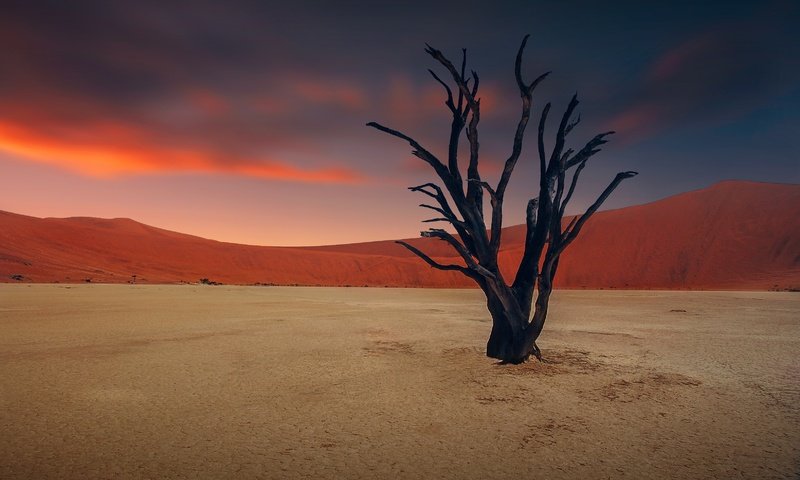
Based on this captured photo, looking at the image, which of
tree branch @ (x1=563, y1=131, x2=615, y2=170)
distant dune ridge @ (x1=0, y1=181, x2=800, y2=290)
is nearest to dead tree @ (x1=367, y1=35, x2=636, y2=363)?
tree branch @ (x1=563, y1=131, x2=615, y2=170)

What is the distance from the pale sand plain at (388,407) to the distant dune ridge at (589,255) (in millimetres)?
33630

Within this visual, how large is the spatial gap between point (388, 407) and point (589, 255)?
60713mm

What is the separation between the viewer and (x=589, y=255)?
2349 inches

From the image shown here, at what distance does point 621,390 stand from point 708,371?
2222 millimetres

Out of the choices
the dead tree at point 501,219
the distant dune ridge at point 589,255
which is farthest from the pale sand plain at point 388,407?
the distant dune ridge at point 589,255

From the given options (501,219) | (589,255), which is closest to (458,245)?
(501,219)

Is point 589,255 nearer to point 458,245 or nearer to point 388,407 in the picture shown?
point 458,245

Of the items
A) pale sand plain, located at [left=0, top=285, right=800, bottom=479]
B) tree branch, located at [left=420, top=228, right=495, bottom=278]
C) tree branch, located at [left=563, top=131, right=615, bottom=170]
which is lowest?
pale sand plain, located at [left=0, top=285, right=800, bottom=479]

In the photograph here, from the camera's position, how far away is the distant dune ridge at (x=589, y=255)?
42.2 meters

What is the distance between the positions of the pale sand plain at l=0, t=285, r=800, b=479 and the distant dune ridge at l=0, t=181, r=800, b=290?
110ft

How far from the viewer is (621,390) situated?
558 centimetres

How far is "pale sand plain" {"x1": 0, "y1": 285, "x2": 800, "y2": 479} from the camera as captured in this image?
11.2 ft

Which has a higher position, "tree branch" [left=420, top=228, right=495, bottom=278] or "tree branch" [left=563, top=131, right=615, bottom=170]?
"tree branch" [left=563, top=131, right=615, bottom=170]

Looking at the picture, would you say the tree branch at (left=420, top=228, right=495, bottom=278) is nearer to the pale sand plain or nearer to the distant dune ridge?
the pale sand plain
